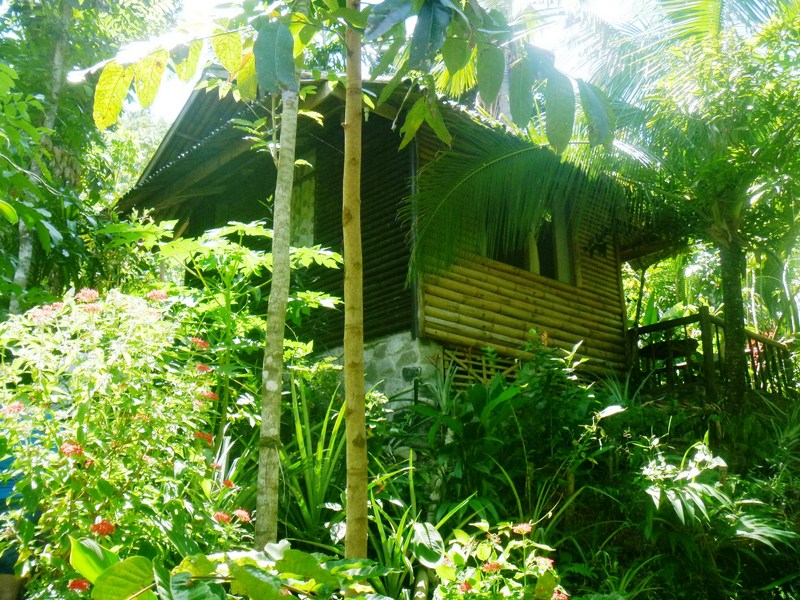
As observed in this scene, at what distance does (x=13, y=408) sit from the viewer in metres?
2.33

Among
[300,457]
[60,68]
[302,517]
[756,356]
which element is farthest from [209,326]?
[756,356]

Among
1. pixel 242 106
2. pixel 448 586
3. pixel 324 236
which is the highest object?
pixel 242 106

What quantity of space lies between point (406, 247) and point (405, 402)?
61.4 inches

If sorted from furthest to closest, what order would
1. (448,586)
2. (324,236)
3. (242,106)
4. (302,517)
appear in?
(242,106), (324,236), (302,517), (448,586)

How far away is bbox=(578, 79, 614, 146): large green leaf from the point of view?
1.40 metres

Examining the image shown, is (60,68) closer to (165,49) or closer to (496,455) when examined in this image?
(496,455)

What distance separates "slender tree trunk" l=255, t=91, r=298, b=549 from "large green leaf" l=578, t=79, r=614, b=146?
118 centimetres

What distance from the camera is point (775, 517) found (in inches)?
176

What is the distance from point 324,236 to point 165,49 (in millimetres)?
6334

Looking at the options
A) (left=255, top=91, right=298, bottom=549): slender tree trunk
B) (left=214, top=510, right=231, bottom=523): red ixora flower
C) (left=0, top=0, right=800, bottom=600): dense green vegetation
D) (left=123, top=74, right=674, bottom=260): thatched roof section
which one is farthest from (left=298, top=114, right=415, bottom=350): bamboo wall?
(left=214, top=510, right=231, bottom=523): red ixora flower

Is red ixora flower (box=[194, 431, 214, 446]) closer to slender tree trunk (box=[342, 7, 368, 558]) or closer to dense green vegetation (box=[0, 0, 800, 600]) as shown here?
dense green vegetation (box=[0, 0, 800, 600])

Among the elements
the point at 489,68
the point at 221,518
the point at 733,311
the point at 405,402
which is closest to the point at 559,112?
the point at 489,68

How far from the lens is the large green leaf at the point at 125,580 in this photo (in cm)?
124

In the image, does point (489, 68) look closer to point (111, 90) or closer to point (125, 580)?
point (111, 90)
